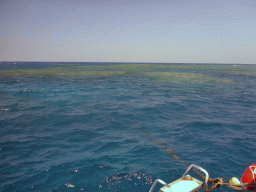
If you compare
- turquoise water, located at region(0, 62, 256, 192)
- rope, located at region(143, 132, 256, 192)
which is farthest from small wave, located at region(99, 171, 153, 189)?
rope, located at region(143, 132, 256, 192)

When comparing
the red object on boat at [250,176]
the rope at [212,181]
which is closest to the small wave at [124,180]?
the rope at [212,181]

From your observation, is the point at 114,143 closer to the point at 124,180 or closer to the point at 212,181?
the point at 124,180

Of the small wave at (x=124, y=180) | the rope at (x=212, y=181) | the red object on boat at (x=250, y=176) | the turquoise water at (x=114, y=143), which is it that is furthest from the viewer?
the turquoise water at (x=114, y=143)

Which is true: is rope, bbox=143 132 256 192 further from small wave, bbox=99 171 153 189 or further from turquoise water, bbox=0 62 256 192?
small wave, bbox=99 171 153 189

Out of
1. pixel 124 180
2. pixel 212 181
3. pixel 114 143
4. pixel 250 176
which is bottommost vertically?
pixel 124 180

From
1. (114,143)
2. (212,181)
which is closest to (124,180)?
(114,143)

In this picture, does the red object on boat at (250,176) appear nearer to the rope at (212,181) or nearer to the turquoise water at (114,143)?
the rope at (212,181)

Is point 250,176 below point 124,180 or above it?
above

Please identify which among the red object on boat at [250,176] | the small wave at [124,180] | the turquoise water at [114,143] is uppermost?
the red object on boat at [250,176]

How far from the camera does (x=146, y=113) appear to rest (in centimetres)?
2389

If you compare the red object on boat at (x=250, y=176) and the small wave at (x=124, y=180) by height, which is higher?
the red object on boat at (x=250, y=176)

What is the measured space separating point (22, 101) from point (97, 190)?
87.7ft

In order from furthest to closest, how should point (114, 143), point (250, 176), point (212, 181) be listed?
point (114, 143) < point (212, 181) < point (250, 176)

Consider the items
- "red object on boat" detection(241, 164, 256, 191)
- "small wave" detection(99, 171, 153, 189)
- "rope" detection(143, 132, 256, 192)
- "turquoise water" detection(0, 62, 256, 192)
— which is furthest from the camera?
"turquoise water" detection(0, 62, 256, 192)
